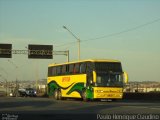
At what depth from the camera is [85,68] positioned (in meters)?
39.4

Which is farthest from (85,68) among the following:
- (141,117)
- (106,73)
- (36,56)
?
(36,56)

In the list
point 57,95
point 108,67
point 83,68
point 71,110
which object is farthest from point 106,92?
point 71,110

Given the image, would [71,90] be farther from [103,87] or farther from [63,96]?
[103,87]

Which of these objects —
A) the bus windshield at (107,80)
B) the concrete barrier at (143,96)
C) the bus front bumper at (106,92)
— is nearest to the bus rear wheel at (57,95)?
the bus front bumper at (106,92)

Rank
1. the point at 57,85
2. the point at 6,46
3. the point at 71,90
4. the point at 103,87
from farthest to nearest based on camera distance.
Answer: the point at 6,46, the point at 57,85, the point at 71,90, the point at 103,87

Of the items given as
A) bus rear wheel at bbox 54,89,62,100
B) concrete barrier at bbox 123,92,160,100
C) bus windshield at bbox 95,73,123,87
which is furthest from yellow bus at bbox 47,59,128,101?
concrete barrier at bbox 123,92,160,100

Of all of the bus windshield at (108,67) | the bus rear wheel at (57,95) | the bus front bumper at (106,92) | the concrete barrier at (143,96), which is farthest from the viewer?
the concrete barrier at (143,96)

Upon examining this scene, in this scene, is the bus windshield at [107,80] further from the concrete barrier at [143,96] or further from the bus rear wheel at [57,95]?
the concrete barrier at [143,96]

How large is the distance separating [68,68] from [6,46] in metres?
30.0

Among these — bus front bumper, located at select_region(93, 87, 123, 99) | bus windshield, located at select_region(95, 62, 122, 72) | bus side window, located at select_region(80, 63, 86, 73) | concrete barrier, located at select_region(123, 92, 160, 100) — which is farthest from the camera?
concrete barrier, located at select_region(123, 92, 160, 100)

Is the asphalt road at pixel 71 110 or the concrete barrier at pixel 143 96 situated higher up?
the concrete barrier at pixel 143 96

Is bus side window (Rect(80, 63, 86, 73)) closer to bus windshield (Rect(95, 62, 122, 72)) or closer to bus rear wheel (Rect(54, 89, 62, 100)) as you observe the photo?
bus windshield (Rect(95, 62, 122, 72))

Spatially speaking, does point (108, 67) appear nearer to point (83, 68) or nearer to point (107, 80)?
point (107, 80)

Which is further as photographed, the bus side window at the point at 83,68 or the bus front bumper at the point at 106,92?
the bus side window at the point at 83,68
